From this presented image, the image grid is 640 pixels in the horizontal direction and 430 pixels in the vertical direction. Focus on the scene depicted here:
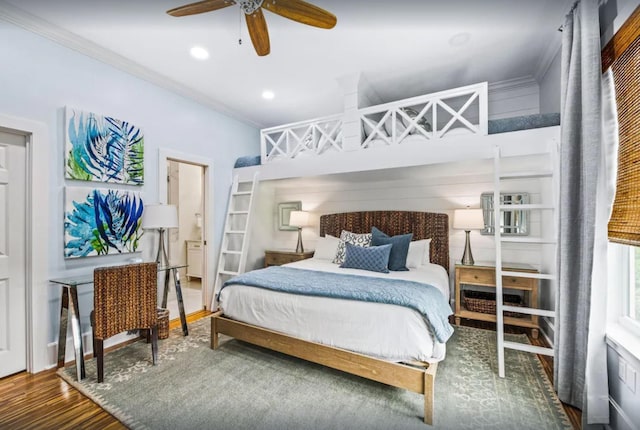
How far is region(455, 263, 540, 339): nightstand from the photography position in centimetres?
278

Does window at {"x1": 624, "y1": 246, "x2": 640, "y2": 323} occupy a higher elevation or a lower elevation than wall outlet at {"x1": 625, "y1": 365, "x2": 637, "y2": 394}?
higher

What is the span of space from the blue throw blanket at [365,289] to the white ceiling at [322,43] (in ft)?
6.97

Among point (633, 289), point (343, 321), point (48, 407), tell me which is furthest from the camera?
point (343, 321)

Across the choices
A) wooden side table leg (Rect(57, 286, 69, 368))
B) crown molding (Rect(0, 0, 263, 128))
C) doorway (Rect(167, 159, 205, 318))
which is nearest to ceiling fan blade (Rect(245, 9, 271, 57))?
crown molding (Rect(0, 0, 263, 128))

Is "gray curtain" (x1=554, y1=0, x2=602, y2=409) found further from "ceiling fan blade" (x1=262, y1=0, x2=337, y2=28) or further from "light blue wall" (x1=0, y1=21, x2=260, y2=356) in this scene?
"light blue wall" (x1=0, y1=21, x2=260, y2=356)

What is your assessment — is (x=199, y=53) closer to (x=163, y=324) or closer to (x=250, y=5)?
(x=250, y=5)

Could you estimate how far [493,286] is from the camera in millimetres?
3062

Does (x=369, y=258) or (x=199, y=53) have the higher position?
(x=199, y=53)

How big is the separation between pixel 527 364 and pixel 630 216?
1.47 m

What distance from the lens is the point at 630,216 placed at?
143 centimetres

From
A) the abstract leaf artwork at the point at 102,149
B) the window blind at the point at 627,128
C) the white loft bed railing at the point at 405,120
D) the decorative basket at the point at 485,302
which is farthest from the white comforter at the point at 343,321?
the abstract leaf artwork at the point at 102,149

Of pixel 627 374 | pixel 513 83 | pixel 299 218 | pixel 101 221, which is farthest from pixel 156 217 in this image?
pixel 513 83

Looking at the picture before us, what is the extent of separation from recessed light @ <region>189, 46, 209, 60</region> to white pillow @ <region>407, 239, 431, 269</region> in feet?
9.68

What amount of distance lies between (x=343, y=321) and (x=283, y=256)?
2.43m
